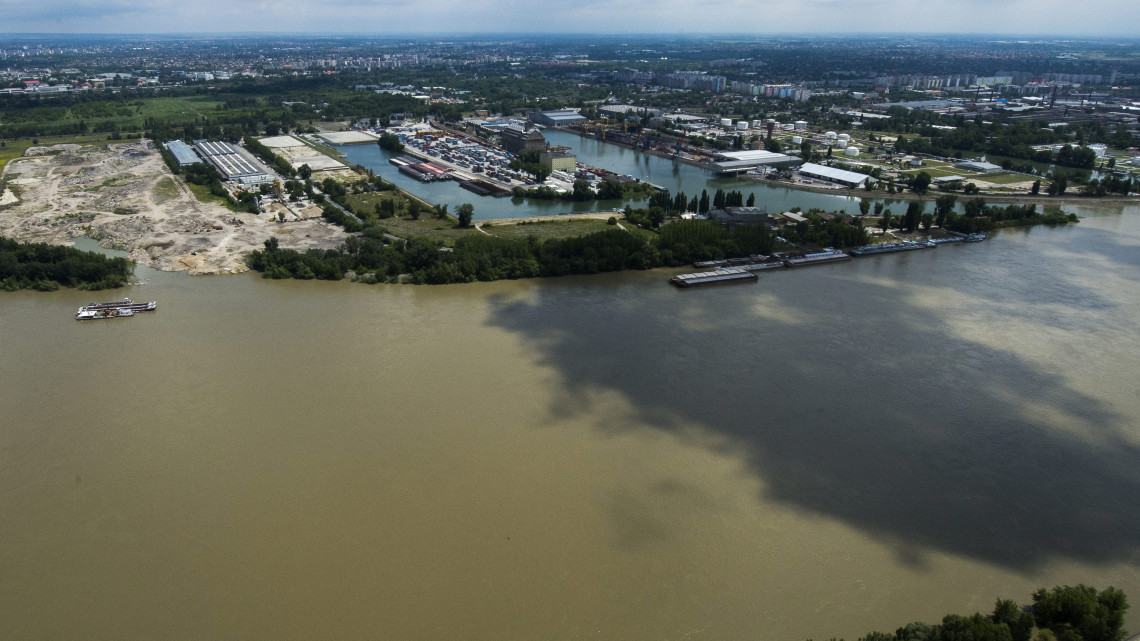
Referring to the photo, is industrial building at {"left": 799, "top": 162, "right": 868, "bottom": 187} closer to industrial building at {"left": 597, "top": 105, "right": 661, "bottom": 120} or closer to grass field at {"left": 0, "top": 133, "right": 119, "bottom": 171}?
industrial building at {"left": 597, "top": 105, "right": 661, "bottom": 120}

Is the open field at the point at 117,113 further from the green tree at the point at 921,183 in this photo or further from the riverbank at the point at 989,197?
the green tree at the point at 921,183

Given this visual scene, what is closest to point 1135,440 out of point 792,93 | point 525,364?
point 525,364

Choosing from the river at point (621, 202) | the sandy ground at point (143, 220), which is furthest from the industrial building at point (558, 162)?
the sandy ground at point (143, 220)

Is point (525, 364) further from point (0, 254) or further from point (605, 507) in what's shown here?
point (0, 254)

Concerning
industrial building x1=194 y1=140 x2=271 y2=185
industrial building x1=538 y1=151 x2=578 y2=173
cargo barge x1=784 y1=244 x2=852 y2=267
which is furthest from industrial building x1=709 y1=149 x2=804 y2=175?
industrial building x1=194 y1=140 x2=271 y2=185

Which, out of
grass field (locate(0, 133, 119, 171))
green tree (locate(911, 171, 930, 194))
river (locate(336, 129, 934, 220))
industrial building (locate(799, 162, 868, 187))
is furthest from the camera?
grass field (locate(0, 133, 119, 171))

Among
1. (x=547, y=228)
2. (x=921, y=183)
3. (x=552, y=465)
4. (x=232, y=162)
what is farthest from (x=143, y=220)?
(x=921, y=183)

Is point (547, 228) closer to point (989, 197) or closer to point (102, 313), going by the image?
point (102, 313)

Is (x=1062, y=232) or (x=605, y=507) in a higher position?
(x=1062, y=232)
